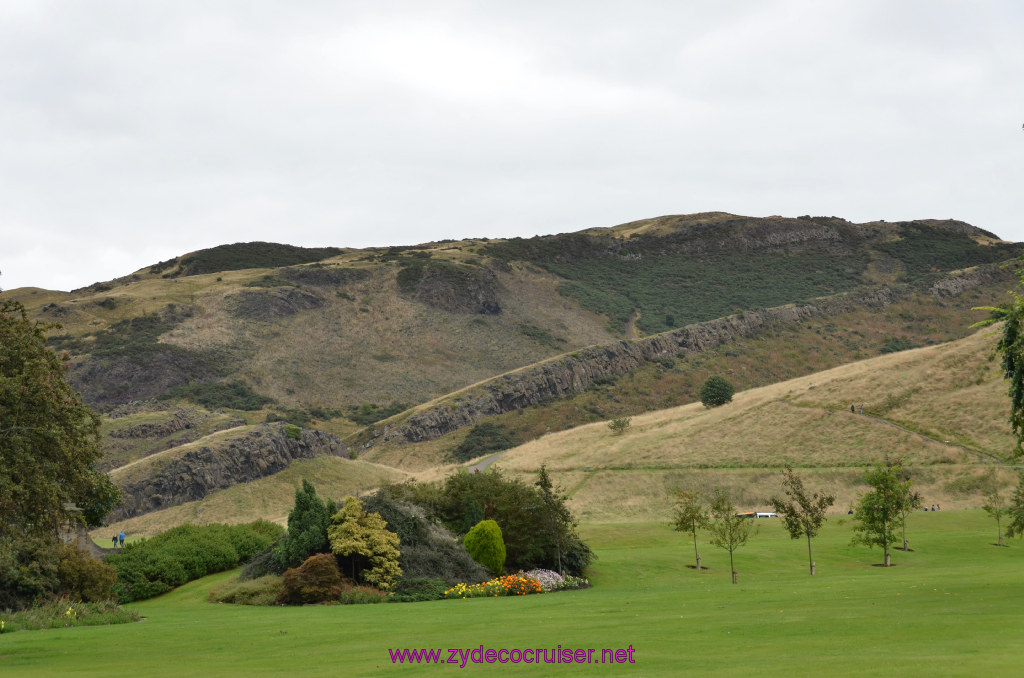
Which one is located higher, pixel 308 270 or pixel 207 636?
pixel 308 270

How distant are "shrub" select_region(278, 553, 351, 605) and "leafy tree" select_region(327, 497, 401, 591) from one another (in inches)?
47.5

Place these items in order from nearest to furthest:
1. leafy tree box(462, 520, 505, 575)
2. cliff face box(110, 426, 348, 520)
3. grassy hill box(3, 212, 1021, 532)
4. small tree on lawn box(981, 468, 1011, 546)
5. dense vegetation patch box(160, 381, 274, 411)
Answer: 1. leafy tree box(462, 520, 505, 575)
2. small tree on lawn box(981, 468, 1011, 546)
3. cliff face box(110, 426, 348, 520)
4. grassy hill box(3, 212, 1021, 532)
5. dense vegetation patch box(160, 381, 274, 411)

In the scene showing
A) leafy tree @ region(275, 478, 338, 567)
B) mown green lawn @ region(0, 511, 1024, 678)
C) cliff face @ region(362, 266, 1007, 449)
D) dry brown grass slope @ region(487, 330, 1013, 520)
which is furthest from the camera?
cliff face @ region(362, 266, 1007, 449)

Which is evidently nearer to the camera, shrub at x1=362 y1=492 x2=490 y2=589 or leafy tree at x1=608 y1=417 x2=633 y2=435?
shrub at x1=362 y1=492 x2=490 y2=589

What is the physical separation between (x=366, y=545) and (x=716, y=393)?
59.4 metres

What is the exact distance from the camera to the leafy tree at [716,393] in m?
88.2

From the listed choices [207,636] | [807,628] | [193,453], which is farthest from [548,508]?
[193,453]

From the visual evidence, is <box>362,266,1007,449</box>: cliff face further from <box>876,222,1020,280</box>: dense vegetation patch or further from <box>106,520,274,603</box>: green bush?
<box>106,520,274,603</box>: green bush

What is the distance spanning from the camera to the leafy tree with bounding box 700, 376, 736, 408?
8819 centimetres

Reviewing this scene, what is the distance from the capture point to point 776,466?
67688 millimetres

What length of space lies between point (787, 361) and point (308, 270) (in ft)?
302

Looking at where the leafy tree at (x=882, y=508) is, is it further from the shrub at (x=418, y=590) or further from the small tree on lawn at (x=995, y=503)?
the shrub at (x=418, y=590)

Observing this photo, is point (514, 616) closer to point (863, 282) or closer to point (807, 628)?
point (807, 628)

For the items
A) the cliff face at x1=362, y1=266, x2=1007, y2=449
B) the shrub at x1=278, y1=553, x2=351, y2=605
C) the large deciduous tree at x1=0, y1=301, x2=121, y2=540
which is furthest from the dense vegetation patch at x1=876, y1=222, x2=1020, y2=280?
the large deciduous tree at x1=0, y1=301, x2=121, y2=540
